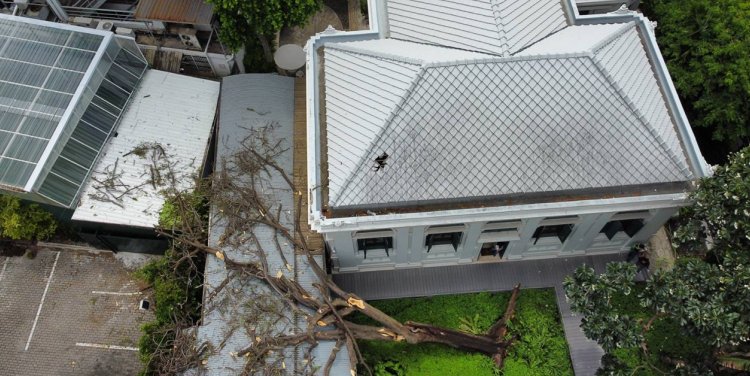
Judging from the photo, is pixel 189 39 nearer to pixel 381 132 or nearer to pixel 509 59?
pixel 381 132

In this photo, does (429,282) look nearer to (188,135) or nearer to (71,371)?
(188,135)

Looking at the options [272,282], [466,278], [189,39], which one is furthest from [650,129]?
[189,39]

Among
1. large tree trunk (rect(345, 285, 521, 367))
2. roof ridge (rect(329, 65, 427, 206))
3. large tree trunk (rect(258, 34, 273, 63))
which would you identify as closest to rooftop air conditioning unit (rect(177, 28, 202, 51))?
large tree trunk (rect(258, 34, 273, 63))

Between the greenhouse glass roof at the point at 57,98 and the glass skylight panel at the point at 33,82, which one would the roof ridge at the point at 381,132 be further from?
the glass skylight panel at the point at 33,82

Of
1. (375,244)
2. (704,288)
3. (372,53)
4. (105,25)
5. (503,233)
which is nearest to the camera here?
(704,288)

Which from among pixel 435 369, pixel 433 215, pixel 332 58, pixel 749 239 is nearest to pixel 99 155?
pixel 332 58

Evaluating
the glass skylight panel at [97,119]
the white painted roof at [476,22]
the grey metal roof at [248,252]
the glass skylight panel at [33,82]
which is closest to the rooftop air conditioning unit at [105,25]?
the glass skylight panel at [33,82]

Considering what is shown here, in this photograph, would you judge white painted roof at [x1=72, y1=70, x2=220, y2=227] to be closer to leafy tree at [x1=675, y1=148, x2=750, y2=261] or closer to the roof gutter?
the roof gutter
